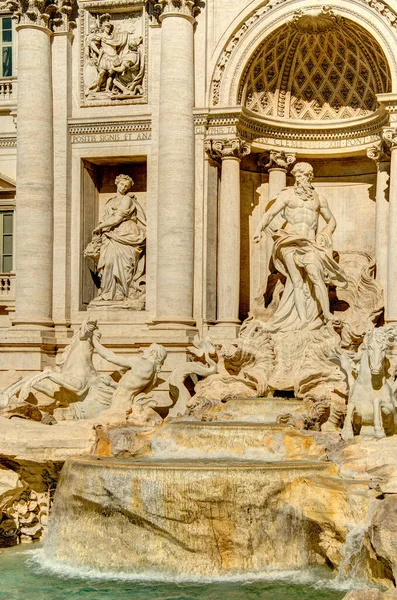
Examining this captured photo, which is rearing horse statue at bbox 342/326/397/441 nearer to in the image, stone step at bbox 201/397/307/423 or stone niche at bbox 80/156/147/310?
stone step at bbox 201/397/307/423

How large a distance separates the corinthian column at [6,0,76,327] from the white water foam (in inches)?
309

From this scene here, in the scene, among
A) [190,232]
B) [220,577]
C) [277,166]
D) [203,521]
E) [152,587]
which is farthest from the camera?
[277,166]

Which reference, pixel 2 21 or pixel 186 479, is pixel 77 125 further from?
pixel 186 479

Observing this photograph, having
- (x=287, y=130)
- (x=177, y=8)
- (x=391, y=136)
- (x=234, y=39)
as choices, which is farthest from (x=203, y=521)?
(x=177, y=8)

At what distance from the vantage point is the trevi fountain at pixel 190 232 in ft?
52.5

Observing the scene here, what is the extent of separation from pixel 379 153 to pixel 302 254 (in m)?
2.67

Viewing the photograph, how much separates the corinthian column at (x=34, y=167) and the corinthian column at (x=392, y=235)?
6777 millimetres

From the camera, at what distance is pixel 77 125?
69.7ft

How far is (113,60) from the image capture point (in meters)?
21.2

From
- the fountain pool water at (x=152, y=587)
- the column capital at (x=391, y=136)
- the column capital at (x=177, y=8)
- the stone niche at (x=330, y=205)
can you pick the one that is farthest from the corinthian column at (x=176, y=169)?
the fountain pool water at (x=152, y=587)

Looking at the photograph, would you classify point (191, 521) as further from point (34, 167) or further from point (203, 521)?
point (34, 167)

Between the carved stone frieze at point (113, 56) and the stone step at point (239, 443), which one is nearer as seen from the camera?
the stone step at point (239, 443)

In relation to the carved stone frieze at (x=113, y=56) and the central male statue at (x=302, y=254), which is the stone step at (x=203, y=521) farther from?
the carved stone frieze at (x=113, y=56)

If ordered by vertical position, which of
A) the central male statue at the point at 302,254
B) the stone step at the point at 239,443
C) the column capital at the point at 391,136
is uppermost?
the column capital at the point at 391,136
